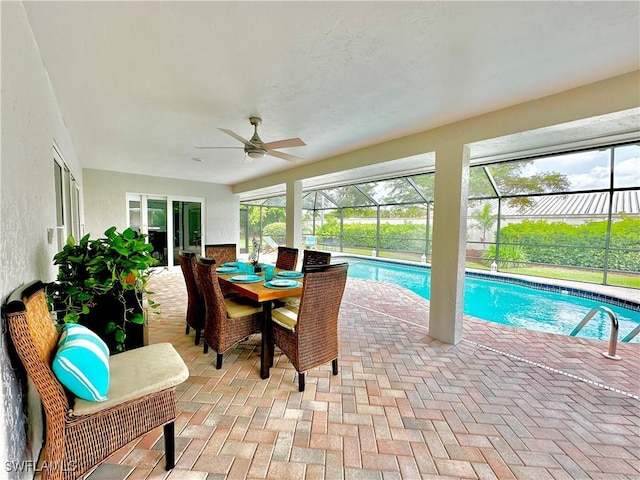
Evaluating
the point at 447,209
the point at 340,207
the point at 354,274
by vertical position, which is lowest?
the point at 354,274

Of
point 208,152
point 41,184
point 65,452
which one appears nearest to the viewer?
point 65,452

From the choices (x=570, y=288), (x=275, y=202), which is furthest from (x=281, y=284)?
(x=275, y=202)

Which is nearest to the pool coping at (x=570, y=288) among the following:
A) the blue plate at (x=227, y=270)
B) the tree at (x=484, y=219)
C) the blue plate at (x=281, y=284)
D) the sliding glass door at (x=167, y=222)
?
the tree at (x=484, y=219)

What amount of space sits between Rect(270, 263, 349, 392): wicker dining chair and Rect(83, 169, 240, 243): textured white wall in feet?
19.9

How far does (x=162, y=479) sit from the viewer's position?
135 centimetres

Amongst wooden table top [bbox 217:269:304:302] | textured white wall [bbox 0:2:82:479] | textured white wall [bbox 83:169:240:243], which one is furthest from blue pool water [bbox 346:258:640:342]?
textured white wall [bbox 0:2:82:479]

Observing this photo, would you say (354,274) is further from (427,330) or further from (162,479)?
(162,479)

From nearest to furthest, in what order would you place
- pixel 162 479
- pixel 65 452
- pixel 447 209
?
pixel 65 452
pixel 162 479
pixel 447 209

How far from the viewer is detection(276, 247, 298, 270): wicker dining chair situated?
3764 mm

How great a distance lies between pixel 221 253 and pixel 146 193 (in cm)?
405

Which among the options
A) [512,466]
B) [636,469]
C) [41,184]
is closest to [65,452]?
[41,184]

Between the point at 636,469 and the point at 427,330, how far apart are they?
1.93 metres

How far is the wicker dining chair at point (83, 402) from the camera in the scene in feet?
3.36

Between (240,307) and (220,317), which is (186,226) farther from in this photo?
(220,317)
